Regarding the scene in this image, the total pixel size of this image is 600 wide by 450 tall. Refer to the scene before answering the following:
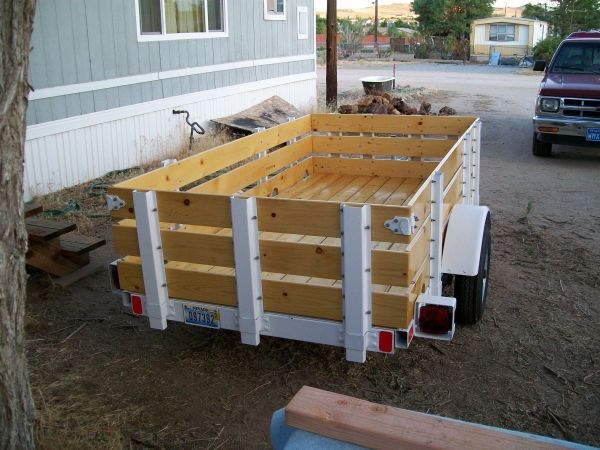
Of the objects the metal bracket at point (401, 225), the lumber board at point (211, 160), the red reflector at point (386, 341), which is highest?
the lumber board at point (211, 160)

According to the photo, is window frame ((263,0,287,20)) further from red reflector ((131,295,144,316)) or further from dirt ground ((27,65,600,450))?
red reflector ((131,295,144,316))

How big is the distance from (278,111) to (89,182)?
538 cm

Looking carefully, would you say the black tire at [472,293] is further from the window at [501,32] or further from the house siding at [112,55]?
the window at [501,32]

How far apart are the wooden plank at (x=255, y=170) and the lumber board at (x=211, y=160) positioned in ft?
0.30

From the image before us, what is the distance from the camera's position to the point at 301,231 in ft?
11.4

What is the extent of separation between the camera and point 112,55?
9.23 meters

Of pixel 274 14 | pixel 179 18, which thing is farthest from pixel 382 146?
pixel 274 14

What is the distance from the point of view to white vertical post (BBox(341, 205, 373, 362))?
325cm

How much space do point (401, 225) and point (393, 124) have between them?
354 cm

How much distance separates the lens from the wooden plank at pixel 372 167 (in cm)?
638

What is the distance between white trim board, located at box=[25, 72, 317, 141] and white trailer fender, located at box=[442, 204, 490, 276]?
373 cm

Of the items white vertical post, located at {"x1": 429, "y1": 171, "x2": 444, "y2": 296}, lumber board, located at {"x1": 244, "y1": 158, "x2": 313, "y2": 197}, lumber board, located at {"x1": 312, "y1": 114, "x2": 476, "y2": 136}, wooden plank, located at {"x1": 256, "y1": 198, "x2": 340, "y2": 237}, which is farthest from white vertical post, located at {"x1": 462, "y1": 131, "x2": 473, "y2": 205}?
wooden plank, located at {"x1": 256, "y1": 198, "x2": 340, "y2": 237}

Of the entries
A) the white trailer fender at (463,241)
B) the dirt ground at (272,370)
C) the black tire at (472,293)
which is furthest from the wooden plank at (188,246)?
the black tire at (472,293)

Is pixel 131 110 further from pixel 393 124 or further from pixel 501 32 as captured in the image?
pixel 501 32
